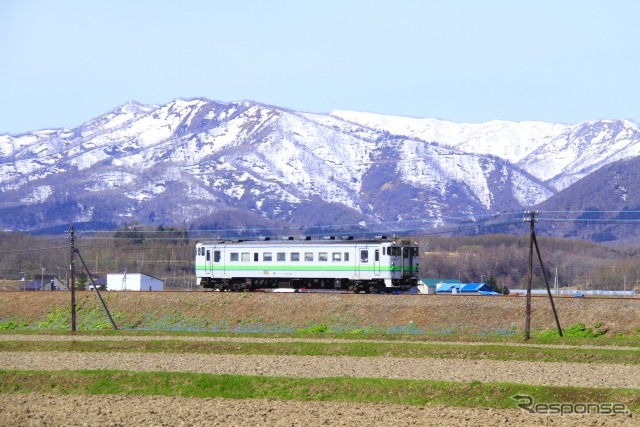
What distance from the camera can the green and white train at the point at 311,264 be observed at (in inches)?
2741

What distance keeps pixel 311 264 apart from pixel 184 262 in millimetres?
75124

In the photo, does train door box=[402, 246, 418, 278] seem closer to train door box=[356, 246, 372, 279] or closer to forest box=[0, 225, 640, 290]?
train door box=[356, 246, 372, 279]

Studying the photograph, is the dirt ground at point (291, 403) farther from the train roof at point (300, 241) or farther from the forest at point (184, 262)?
the forest at point (184, 262)

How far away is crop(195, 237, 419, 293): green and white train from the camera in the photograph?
69.6 m

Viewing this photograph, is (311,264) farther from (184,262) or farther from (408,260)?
(184,262)

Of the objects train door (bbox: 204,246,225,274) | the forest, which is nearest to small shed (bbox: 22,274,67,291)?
the forest

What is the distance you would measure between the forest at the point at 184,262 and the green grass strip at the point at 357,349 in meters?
72.6

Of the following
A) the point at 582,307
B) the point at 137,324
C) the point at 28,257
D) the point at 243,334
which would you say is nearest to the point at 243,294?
the point at 137,324

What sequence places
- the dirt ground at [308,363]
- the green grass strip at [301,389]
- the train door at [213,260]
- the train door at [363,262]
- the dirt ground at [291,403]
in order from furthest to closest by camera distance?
the train door at [213,260], the train door at [363,262], the green grass strip at [301,389], the dirt ground at [308,363], the dirt ground at [291,403]

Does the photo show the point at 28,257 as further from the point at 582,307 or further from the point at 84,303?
the point at 582,307

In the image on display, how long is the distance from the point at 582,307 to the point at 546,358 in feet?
50.6

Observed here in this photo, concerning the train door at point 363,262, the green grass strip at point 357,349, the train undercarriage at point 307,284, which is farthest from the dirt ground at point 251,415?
the train undercarriage at point 307,284

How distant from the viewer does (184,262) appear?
14450cm

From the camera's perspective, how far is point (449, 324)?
57.9 metres
